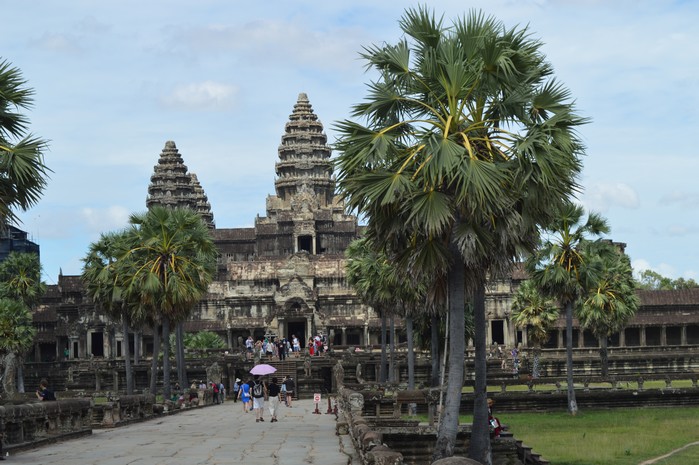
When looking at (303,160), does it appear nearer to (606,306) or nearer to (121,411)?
(606,306)

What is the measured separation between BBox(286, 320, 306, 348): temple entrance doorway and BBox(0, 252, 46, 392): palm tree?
1912cm

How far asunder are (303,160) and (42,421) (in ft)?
309

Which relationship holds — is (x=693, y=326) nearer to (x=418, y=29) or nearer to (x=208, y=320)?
(x=208, y=320)

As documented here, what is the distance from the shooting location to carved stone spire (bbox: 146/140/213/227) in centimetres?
12400

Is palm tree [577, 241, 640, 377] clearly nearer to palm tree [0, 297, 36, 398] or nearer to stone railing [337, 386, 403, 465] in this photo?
stone railing [337, 386, 403, 465]

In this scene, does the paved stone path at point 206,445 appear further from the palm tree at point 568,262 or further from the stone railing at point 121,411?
the palm tree at point 568,262

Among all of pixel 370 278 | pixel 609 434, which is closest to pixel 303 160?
pixel 370 278

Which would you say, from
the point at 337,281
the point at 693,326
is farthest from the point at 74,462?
the point at 693,326

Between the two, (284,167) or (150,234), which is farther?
(284,167)

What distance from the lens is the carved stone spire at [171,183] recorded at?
407ft

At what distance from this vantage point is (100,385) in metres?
72.8

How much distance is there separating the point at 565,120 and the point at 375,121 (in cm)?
377

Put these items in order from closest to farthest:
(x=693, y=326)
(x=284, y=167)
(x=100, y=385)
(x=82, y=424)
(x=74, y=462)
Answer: (x=74, y=462)
(x=82, y=424)
(x=100, y=385)
(x=693, y=326)
(x=284, y=167)

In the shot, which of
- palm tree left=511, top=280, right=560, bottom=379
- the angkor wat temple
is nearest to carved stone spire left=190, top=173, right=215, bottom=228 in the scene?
the angkor wat temple
